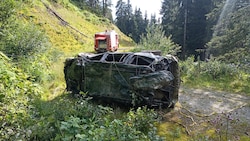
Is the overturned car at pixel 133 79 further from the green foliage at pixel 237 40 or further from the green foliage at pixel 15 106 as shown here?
the green foliage at pixel 237 40

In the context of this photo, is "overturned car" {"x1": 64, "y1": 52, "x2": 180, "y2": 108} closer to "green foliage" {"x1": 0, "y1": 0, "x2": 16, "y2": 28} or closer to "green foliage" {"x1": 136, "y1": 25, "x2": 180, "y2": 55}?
"green foliage" {"x1": 0, "y1": 0, "x2": 16, "y2": 28}

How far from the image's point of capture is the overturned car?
5145 mm

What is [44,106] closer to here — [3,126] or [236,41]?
[3,126]

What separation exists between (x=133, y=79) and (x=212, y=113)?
88.6 inches

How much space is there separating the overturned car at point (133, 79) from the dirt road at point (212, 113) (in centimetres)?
59

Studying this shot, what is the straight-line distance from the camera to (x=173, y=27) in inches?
1025

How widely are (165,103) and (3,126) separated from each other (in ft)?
11.9

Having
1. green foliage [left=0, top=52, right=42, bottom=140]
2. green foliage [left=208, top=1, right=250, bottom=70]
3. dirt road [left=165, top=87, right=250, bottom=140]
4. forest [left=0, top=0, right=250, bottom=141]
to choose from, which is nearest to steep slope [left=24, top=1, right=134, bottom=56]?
forest [left=0, top=0, right=250, bottom=141]

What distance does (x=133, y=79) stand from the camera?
5215 millimetres

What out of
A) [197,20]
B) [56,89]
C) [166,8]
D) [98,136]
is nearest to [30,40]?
[56,89]

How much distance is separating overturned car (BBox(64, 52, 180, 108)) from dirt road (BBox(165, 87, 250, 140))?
593 millimetres

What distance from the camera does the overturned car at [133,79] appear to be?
514 cm

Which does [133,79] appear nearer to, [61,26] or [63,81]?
[63,81]

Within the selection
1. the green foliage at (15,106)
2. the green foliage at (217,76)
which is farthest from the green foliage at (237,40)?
the green foliage at (15,106)
